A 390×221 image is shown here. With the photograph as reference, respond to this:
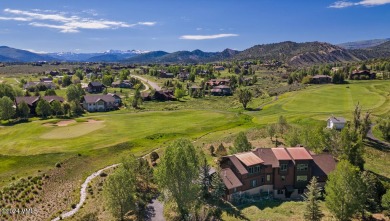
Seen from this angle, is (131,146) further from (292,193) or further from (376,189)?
(376,189)

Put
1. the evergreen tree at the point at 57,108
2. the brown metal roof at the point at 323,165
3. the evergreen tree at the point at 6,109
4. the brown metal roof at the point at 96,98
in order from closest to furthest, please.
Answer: the brown metal roof at the point at 323,165
the evergreen tree at the point at 6,109
the evergreen tree at the point at 57,108
the brown metal roof at the point at 96,98

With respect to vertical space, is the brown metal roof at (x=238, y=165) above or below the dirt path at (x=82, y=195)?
above

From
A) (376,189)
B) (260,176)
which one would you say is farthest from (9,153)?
(376,189)

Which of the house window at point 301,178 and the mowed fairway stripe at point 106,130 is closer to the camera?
the house window at point 301,178

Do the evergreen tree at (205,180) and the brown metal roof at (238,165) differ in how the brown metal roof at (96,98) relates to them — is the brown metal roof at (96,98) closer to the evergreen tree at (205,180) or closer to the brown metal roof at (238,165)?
the brown metal roof at (238,165)

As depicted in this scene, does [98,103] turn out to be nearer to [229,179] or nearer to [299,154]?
[229,179]

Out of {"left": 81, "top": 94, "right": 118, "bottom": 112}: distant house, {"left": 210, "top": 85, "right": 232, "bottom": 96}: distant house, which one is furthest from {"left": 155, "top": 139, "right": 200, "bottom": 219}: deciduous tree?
{"left": 210, "top": 85, "right": 232, "bottom": 96}: distant house

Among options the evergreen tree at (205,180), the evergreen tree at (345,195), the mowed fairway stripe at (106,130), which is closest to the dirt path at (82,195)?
the mowed fairway stripe at (106,130)
